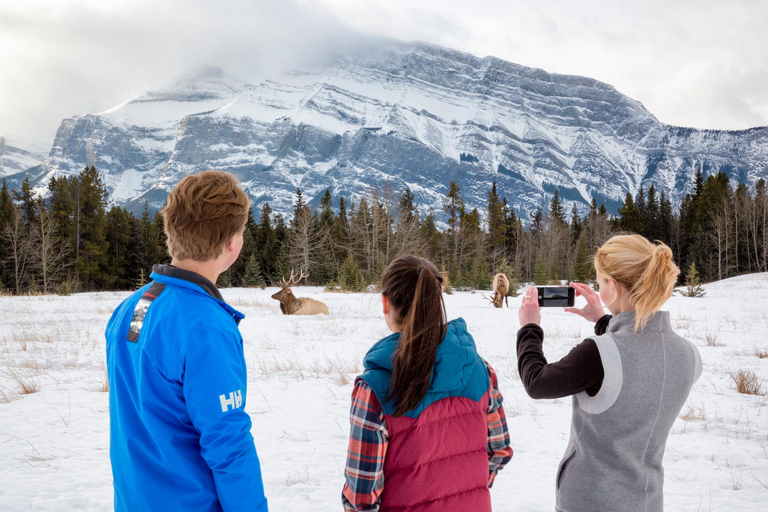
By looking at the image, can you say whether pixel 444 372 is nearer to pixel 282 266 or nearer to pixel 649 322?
pixel 649 322

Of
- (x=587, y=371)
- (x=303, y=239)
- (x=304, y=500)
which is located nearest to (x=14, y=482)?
(x=304, y=500)

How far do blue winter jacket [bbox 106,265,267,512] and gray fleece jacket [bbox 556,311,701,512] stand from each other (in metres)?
1.26

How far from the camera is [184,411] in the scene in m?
1.49

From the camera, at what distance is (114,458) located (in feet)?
5.37

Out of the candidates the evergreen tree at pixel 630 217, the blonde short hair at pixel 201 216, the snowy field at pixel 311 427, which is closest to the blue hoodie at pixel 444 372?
the blonde short hair at pixel 201 216

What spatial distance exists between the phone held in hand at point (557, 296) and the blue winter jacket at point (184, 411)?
5.16ft

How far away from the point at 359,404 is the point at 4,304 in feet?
63.5

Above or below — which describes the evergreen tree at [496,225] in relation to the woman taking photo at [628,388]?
above

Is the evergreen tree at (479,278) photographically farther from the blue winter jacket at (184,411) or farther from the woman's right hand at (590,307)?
the blue winter jacket at (184,411)

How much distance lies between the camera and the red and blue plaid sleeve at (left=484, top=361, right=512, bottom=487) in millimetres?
1848

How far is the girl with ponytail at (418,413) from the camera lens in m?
1.53

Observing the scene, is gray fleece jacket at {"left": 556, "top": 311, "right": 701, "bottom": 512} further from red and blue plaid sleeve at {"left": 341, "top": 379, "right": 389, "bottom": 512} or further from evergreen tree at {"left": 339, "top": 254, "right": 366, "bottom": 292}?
evergreen tree at {"left": 339, "top": 254, "right": 366, "bottom": 292}

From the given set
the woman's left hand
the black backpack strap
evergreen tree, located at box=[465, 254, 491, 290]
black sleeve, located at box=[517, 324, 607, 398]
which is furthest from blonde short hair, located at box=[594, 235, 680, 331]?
evergreen tree, located at box=[465, 254, 491, 290]

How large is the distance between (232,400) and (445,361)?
0.72m
